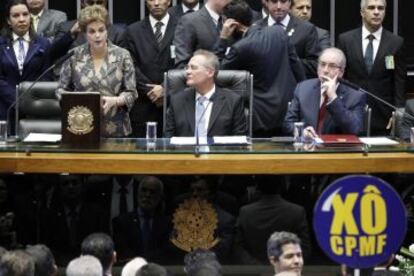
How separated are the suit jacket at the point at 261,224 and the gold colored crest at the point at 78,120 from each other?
1.08 m

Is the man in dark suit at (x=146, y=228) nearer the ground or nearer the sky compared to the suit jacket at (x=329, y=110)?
nearer the ground

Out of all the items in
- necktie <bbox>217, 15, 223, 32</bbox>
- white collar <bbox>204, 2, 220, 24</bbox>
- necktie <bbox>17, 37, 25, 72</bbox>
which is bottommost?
necktie <bbox>17, 37, 25, 72</bbox>

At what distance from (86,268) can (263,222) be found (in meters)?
1.96

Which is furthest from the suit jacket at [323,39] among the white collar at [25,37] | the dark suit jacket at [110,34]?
the white collar at [25,37]

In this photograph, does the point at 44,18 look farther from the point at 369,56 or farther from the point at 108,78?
the point at 369,56

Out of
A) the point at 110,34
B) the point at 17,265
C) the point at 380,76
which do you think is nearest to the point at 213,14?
the point at 110,34

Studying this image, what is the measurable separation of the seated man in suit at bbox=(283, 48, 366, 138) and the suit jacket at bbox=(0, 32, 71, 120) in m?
2.22

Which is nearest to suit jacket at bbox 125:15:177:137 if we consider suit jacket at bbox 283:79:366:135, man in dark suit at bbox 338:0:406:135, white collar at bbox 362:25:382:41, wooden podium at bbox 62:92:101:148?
man in dark suit at bbox 338:0:406:135

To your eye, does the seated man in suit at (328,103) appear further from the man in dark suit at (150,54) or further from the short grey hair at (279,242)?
the short grey hair at (279,242)

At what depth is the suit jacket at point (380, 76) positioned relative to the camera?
1005cm

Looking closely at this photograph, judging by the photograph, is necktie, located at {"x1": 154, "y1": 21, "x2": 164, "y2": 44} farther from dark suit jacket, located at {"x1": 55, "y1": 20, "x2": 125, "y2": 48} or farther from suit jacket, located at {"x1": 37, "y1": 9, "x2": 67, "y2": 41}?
suit jacket, located at {"x1": 37, "y1": 9, "x2": 67, "y2": 41}

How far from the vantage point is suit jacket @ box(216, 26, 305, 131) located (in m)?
9.22

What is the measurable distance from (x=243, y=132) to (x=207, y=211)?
1102 millimetres

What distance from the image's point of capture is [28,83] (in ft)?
30.2
